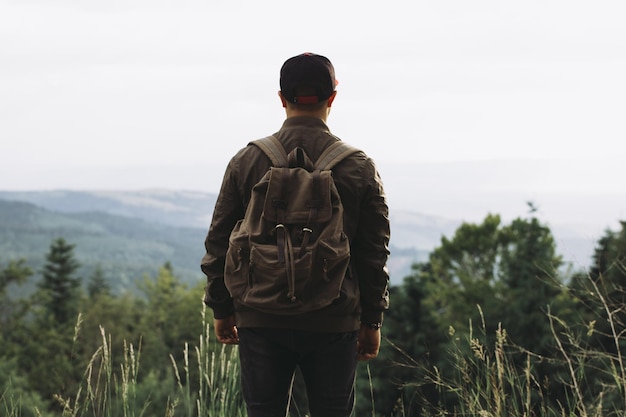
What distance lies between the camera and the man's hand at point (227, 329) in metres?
3.06

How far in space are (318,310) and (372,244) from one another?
34cm

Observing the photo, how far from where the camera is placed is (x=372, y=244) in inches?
115

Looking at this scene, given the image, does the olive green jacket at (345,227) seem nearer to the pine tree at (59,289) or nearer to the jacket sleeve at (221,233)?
the jacket sleeve at (221,233)

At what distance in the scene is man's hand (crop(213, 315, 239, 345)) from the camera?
306 centimetres

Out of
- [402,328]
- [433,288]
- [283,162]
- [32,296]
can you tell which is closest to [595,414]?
[283,162]

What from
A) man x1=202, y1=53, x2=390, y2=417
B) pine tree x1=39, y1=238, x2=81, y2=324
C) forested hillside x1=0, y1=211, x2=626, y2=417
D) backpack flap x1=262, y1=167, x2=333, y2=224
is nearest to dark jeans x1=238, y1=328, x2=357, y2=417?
man x1=202, y1=53, x2=390, y2=417

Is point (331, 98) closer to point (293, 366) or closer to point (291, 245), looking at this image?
point (291, 245)

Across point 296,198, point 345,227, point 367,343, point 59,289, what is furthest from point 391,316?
point 59,289

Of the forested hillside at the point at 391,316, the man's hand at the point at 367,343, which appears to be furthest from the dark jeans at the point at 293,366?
the forested hillside at the point at 391,316

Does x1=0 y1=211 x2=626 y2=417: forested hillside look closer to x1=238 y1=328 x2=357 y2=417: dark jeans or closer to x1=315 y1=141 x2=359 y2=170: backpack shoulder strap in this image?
x1=238 y1=328 x2=357 y2=417: dark jeans

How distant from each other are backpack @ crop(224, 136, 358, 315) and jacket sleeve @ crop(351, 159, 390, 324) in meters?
0.16

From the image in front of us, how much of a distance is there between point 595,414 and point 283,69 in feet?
6.43

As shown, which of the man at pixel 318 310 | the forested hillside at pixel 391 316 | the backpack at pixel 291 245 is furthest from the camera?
the forested hillside at pixel 391 316

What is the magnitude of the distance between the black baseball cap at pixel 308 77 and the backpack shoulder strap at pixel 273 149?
19 cm
